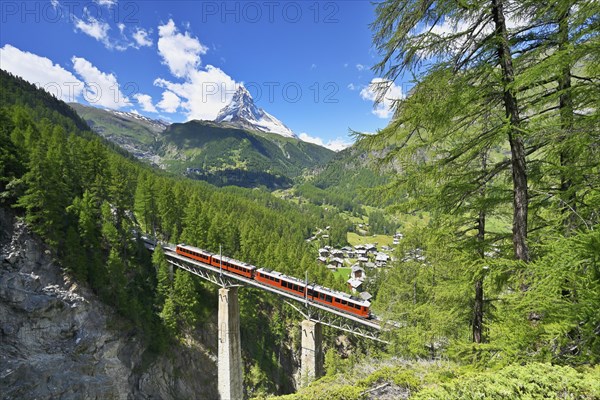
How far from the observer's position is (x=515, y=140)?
17.9 feet

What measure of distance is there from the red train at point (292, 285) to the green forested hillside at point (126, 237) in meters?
3.37

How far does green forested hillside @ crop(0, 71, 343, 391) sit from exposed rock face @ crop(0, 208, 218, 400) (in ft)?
4.12

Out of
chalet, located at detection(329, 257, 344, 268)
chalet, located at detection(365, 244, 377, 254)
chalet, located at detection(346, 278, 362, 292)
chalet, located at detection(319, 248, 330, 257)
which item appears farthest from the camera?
chalet, located at detection(365, 244, 377, 254)

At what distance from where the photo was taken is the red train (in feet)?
85.1

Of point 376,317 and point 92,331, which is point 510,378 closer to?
point 376,317

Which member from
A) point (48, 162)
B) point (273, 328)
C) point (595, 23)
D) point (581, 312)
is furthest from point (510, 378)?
point (273, 328)

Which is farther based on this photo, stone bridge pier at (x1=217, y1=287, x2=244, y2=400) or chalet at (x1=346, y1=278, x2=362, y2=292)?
chalet at (x1=346, y1=278, x2=362, y2=292)

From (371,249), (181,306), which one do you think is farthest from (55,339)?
(371,249)

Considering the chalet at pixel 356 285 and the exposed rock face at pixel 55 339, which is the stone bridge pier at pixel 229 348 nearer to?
the exposed rock face at pixel 55 339

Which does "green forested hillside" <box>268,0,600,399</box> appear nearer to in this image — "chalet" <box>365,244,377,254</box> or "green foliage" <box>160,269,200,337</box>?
"green foliage" <box>160,269,200,337</box>

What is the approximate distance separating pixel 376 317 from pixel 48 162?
3377cm

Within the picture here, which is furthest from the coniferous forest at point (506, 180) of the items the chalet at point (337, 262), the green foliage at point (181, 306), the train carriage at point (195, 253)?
the chalet at point (337, 262)

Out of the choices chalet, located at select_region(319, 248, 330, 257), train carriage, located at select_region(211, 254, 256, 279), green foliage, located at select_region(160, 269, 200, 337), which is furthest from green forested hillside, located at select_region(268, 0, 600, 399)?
chalet, located at select_region(319, 248, 330, 257)

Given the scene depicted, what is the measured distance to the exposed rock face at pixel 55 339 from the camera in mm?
21406
